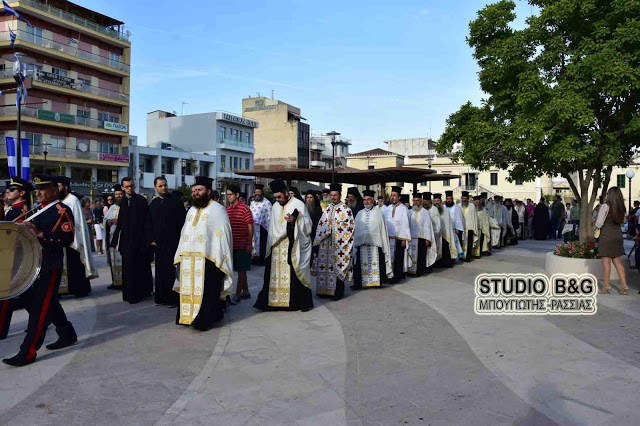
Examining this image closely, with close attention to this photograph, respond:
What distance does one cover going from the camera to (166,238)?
8445mm

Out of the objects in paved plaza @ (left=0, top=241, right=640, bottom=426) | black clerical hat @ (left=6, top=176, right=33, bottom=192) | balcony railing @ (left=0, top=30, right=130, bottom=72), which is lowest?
paved plaza @ (left=0, top=241, right=640, bottom=426)

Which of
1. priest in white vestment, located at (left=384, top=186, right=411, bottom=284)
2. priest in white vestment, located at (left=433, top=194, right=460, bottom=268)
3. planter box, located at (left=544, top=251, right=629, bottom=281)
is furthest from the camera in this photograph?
priest in white vestment, located at (left=433, top=194, right=460, bottom=268)

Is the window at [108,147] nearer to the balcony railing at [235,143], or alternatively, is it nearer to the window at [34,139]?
the window at [34,139]

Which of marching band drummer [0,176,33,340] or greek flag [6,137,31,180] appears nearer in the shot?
marching band drummer [0,176,33,340]

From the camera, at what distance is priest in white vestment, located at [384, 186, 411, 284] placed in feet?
37.0

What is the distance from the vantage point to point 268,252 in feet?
27.0

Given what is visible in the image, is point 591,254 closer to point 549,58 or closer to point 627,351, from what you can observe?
point 549,58

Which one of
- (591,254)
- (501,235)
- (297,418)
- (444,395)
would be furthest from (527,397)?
(501,235)

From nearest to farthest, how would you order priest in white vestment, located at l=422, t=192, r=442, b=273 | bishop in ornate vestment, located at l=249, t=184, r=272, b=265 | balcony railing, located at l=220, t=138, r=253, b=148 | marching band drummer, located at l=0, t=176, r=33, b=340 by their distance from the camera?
1. marching band drummer, located at l=0, t=176, r=33, b=340
2. priest in white vestment, located at l=422, t=192, r=442, b=273
3. bishop in ornate vestment, located at l=249, t=184, r=272, b=265
4. balcony railing, located at l=220, t=138, r=253, b=148

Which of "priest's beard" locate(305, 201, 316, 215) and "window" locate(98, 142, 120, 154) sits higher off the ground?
"window" locate(98, 142, 120, 154)

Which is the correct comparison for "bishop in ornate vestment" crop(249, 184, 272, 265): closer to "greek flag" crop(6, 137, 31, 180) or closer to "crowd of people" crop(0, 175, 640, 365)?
"crowd of people" crop(0, 175, 640, 365)

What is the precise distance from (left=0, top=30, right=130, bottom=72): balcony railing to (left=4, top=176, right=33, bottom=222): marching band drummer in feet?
125

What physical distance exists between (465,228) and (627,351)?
936 cm

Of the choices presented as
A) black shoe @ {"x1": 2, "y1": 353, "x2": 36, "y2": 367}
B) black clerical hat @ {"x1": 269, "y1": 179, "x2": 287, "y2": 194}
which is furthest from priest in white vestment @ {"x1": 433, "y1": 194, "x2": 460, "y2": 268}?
black shoe @ {"x1": 2, "y1": 353, "x2": 36, "y2": 367}
